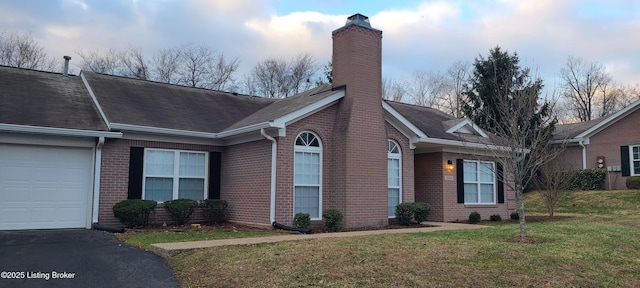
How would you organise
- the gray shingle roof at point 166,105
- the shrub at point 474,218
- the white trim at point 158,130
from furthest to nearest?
the shrub at point 474,218, the gray shingle roof at point 166,105, the white trim at point 158,130

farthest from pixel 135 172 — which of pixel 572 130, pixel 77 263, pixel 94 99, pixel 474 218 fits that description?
pixel 572 130

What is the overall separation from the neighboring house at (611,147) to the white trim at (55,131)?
20.2 m

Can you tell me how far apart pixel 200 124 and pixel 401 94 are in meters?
30.7

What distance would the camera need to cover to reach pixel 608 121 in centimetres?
2644

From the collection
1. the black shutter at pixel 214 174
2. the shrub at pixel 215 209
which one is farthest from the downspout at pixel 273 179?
the black shutter at pixel 214 174

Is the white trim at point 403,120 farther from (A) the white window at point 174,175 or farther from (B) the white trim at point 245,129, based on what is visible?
(A) the white window at point 174,175

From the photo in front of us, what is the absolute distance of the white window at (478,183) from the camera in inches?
721

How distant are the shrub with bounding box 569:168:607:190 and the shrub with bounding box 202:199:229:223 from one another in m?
18.6

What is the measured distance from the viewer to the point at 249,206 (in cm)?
1457

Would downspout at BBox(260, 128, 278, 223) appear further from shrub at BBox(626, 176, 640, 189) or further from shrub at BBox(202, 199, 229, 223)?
shrub at BBox(626, 176, 640, 189)

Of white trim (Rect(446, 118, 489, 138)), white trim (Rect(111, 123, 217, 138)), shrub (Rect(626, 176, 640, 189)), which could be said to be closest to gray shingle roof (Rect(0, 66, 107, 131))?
white trim (Rect(111, 123, 217, 138))

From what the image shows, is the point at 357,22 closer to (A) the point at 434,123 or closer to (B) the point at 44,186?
(A) the point at 434,123

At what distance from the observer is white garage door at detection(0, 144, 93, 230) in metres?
12.7

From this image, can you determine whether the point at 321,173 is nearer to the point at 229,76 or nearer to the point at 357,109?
the point at 357,109
